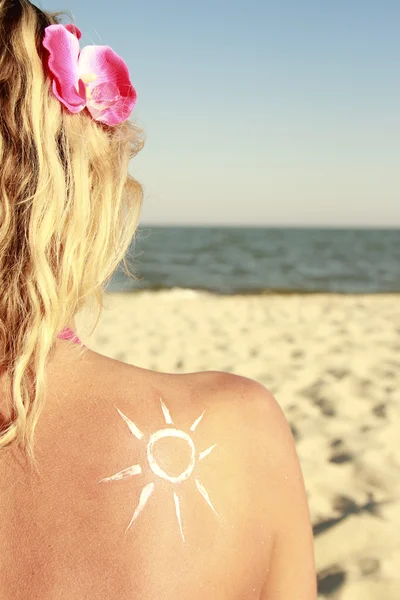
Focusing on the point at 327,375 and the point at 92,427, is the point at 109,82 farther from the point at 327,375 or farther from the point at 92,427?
the point at 327,375

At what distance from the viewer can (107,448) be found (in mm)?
1094

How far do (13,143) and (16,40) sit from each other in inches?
7.0

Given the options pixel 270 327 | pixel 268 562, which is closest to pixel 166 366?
pixel 270 327

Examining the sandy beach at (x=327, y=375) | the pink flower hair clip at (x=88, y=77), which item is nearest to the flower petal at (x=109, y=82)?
the pink flower hair clip at (x=88, y=77)

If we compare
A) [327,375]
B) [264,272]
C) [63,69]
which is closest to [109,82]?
[63,69]

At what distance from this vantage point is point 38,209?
3.85 ft

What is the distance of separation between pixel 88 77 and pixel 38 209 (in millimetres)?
326

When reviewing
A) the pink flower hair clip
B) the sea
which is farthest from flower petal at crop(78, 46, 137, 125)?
the sea

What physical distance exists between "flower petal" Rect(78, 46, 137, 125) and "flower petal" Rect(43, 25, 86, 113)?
7cm

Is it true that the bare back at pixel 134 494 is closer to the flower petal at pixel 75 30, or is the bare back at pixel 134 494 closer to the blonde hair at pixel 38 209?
the blonde hair at pixel 38 209

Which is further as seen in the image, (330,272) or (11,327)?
(330,272)

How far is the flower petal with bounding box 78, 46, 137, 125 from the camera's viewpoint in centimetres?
128

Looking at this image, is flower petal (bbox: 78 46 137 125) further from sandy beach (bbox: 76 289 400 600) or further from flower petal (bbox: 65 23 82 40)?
sandy beach (bbox: 76 289 400 600)

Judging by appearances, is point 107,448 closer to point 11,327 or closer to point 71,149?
point 11,327
